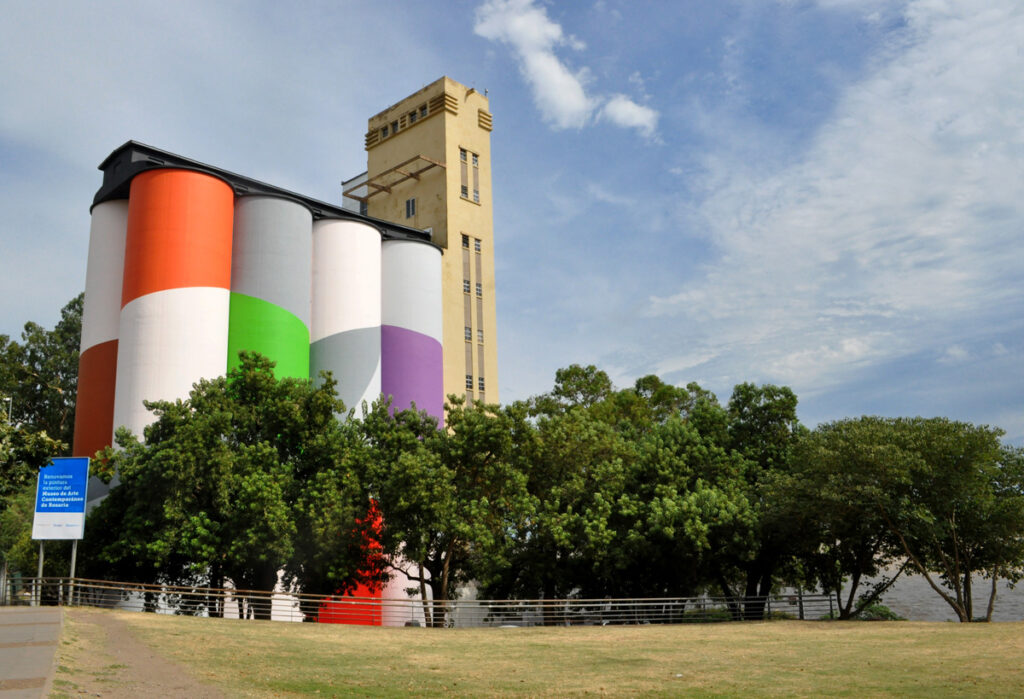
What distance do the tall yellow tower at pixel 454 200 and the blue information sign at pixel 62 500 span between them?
99.9 ft

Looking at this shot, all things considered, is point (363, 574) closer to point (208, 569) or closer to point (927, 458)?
point (208, 569)

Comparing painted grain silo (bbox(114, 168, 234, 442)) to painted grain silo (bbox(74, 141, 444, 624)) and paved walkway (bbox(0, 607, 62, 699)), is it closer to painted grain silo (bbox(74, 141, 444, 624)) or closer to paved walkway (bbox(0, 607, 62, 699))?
painted grain silo (bbox(74, 141, 444, 624))

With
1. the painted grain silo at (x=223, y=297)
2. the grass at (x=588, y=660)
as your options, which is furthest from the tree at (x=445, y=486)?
the grass at (x=588, y=660)

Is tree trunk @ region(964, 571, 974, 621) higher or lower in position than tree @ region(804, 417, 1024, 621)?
lower

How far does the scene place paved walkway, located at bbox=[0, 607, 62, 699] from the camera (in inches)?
446

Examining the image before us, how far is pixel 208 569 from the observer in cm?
3484

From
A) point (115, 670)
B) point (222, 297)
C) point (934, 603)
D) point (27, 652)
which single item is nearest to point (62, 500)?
point (222, 297)

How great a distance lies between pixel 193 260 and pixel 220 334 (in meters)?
3.99

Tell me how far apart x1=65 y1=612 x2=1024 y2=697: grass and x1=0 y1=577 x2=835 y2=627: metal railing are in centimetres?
459

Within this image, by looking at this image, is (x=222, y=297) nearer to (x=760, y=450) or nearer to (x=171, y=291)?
(x=171, y=291)

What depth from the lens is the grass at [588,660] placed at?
48.8ft

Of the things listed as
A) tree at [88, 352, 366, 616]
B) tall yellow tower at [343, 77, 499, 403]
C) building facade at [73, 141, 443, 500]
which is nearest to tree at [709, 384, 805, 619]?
building facade at [73, 141, 443, 500]

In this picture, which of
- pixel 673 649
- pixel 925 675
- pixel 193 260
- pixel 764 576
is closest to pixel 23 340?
pixel 193 260

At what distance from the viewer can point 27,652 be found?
49.1 ft
